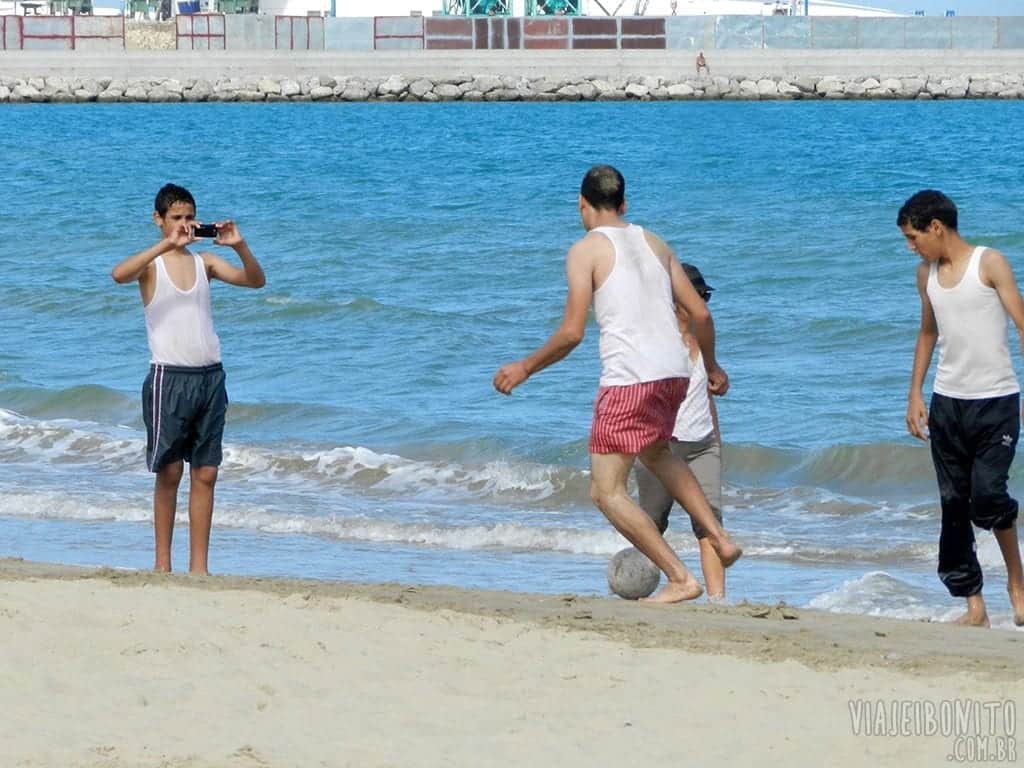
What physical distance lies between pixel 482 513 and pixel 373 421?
2.57 meters

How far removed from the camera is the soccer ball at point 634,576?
6.65 meters

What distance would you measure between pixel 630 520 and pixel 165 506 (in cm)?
199

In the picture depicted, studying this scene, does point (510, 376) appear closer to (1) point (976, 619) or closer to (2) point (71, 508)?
(1) point (976, 619)

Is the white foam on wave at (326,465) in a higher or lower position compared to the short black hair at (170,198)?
lower

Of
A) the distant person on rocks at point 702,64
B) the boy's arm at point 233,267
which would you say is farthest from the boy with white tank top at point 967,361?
the distant person on rocks at point 702,64

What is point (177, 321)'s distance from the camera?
6.54 metres

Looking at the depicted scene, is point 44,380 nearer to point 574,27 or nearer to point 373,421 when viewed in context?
point 373,421

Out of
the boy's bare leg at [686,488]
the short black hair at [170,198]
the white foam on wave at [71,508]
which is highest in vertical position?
the short black hair at [170,198]

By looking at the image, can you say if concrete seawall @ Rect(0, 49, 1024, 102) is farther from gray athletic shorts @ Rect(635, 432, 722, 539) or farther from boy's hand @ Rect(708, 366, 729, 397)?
boy's hand @ Rect(708, 366, 729, 397)

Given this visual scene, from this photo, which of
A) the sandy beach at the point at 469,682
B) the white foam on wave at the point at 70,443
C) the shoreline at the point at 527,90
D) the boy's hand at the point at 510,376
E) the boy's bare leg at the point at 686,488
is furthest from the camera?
the shoreline at the point at 527,90

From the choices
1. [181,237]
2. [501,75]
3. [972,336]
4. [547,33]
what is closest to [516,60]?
[501,75]

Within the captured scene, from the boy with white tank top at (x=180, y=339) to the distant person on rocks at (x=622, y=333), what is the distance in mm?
1433

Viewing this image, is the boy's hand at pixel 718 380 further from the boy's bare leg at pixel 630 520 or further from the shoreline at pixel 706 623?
the shoreline at pixel 706 623

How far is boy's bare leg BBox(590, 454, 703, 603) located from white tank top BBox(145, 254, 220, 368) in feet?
5.37
